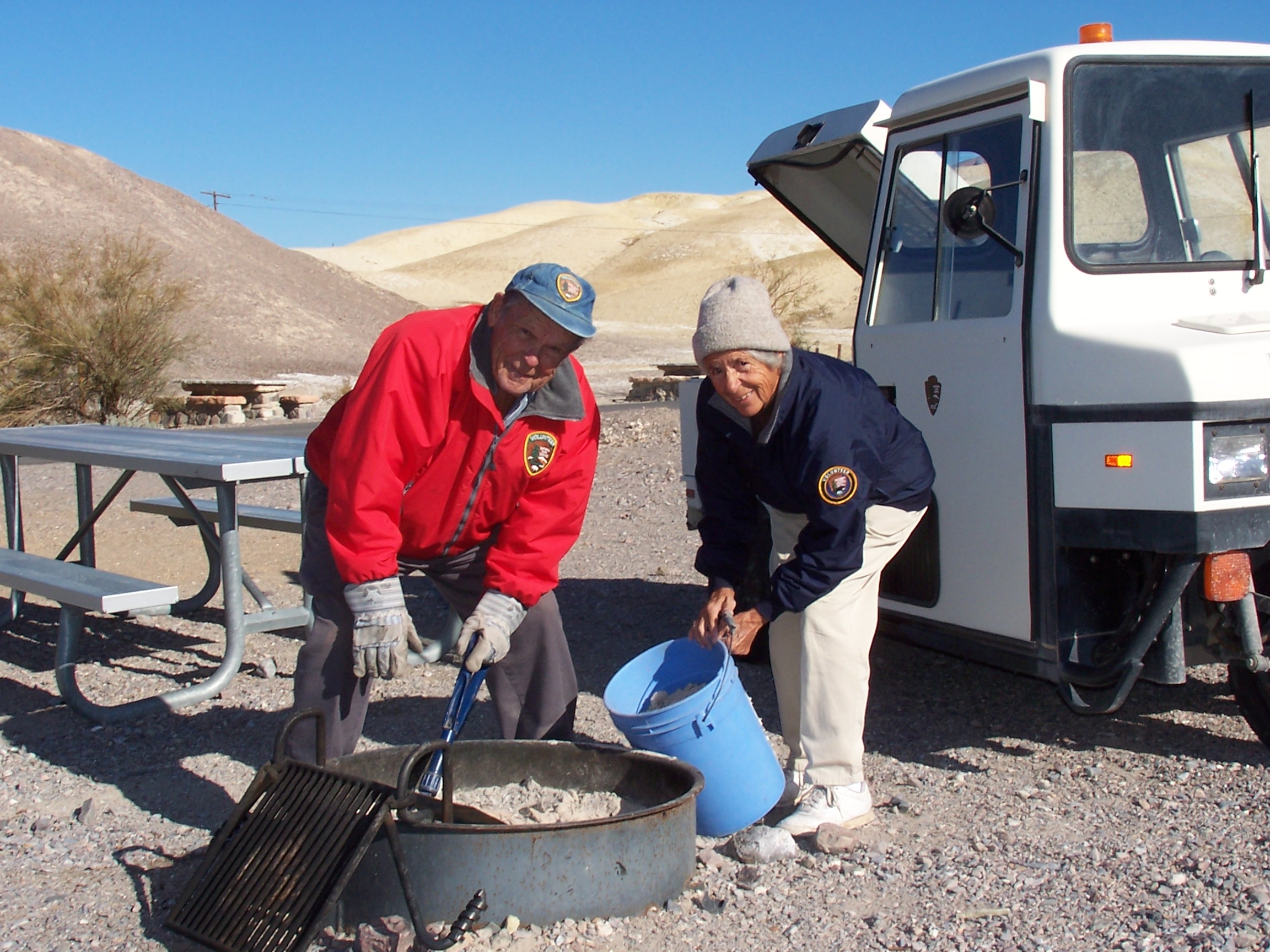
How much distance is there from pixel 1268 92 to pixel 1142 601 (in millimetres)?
1853

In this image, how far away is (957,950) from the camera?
9.67 ft

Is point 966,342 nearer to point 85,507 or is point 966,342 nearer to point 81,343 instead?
point 85,507

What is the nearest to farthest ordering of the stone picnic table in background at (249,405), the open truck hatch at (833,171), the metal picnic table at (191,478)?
the metal picnic table at (191,478), the open truck hatch at (833,171), the stone picnic table in background at (249,405)

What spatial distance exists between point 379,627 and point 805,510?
1302 millimetres

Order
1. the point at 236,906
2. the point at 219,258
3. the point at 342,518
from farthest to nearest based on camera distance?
the point at 219,258, the point at 342,518, the point at 236,906

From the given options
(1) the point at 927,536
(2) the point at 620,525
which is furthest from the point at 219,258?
(1) the point at 927,536

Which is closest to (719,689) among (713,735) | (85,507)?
(713,735)

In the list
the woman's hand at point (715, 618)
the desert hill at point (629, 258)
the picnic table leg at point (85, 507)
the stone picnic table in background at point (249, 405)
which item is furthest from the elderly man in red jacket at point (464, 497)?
the desert hill at point (629, 258)

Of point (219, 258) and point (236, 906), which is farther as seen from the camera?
point (219, 258)

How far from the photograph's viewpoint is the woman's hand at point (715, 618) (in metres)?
3.66

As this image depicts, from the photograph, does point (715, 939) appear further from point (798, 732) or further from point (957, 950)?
point (798, 732)

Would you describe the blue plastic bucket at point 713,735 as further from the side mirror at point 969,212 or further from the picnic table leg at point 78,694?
the picnic table leg at point 78,694

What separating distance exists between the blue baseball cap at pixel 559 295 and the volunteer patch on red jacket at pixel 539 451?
13.1 inches

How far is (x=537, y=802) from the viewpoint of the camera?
11.8 ft
